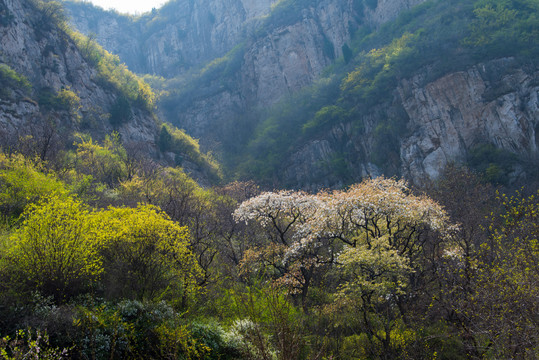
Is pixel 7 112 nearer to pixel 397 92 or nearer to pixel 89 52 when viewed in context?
pixel 89 52

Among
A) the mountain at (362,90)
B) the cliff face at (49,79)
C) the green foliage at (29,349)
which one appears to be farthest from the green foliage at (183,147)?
the green foliage at (29,349)

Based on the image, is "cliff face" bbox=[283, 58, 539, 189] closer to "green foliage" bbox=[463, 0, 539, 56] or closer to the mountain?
the mountain

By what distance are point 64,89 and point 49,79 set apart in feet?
7.73

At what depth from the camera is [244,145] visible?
202 feet

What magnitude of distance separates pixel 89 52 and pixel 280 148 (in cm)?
3307

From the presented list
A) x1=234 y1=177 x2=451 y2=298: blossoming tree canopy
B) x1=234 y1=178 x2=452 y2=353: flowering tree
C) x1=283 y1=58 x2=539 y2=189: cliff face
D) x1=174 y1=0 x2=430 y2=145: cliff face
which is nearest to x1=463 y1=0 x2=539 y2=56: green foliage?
x1=283 y1=58 x2=539 y2=189: cliff face

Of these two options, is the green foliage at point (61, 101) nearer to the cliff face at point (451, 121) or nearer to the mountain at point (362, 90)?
the mountain at point (362, 90)

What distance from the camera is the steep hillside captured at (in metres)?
35.2

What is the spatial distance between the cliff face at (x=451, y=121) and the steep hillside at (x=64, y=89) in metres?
22.9

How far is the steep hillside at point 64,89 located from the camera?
3525 cm

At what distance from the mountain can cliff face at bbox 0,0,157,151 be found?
19361 millimetres

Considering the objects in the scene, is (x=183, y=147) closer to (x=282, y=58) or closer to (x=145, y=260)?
(x=282, y=58)

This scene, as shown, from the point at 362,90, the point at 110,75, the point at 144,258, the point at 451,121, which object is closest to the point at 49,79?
the point at 110,75

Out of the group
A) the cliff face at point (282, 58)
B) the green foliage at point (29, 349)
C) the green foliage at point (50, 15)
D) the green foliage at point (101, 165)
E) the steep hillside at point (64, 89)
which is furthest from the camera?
the cliff face at point (282, 58)
